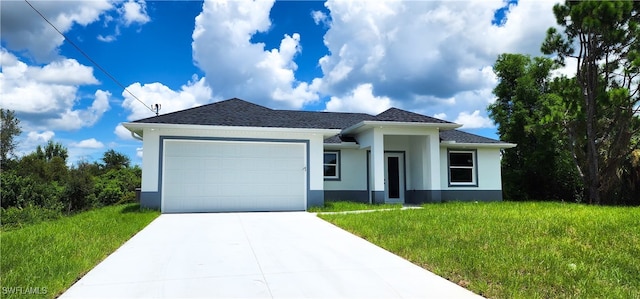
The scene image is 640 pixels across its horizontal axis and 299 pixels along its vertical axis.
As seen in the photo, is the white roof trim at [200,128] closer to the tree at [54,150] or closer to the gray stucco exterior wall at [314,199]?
the gray stucco exterior wall at [314,199]

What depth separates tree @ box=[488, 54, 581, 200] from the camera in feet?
69.3

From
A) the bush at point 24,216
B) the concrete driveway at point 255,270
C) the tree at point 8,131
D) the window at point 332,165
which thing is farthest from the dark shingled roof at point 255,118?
the tree at point 8,131

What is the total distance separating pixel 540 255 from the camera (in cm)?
578

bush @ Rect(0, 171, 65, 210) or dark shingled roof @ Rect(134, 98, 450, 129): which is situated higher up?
dark shingled roof @ Rect(134, 98, 450, 129)

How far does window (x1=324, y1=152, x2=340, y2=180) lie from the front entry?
2.21 metres

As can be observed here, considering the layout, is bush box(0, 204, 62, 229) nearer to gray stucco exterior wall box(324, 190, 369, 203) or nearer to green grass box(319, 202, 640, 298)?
gray stucco exterior wall box(324, 190, 369, 203)

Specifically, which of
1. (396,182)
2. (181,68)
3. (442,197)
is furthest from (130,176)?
(442,197)

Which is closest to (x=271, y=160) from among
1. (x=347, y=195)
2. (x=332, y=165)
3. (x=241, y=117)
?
(x=241, y=117)

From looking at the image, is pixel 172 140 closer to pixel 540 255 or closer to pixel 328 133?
pixel 328 133

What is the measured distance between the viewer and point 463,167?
17.4 m

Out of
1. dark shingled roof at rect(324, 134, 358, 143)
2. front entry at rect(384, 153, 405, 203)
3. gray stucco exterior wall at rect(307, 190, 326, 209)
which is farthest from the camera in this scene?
front entry at rect(384, 153, 405, 203)

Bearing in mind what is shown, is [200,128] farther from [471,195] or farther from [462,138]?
[471,195]

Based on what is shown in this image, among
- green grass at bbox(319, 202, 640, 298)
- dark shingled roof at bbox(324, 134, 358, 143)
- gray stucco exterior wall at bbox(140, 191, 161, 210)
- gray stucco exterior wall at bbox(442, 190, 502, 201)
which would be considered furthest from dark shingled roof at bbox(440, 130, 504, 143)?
gray stucco exterior wall at bbox(140, 191, 161, 210)

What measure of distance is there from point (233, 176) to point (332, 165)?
15.1 ft
